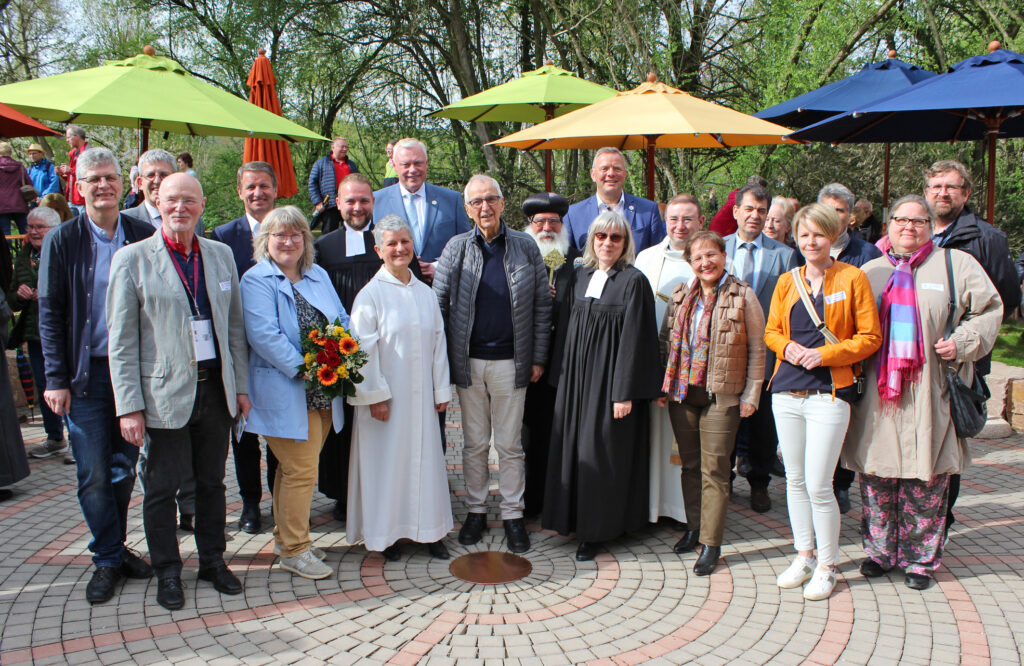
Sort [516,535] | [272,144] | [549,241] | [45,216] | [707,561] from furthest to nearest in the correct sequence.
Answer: [272,144], [45,216], [549,241], [516,535], [707,561]

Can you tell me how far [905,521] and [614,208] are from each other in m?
2.72

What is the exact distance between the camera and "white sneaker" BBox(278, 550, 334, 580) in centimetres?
416

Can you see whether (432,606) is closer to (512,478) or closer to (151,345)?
(512,478)

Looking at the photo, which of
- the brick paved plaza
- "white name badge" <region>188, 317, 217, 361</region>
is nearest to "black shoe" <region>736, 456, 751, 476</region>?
the brick paved plaza

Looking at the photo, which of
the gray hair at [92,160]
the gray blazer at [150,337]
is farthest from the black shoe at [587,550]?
the gray hair at [92,160]

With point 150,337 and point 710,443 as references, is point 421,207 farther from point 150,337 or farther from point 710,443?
point 710,443

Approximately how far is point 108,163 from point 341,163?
24.2 feet

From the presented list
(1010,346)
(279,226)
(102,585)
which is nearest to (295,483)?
(102,585)

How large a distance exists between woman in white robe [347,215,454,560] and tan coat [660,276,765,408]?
1547 mm

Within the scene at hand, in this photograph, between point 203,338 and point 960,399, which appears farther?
point 960,399

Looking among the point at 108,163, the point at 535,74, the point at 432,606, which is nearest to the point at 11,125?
the point at 108,163

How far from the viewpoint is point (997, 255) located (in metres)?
4.17

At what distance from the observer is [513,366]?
4551 mm

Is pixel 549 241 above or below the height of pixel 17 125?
below
